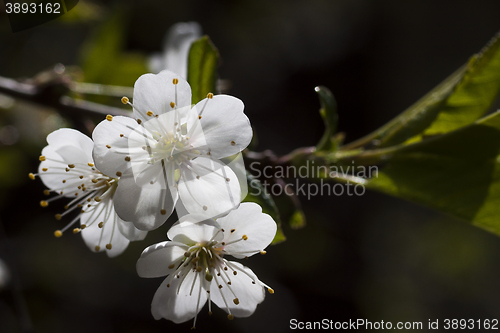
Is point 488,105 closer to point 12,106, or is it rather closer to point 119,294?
point 12,106

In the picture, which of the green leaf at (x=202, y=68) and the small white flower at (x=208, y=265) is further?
the green leaf at (x=202, y=68)

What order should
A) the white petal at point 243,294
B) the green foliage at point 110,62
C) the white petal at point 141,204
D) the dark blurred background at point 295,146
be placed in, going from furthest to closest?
the dark blurred background at point 295,146, the green foliage at point 110,62, the white petal at point 243,294, the white petal at point 141,204

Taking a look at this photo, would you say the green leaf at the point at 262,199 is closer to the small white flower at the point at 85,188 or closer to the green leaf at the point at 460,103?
the small white flower at the point at 85,188

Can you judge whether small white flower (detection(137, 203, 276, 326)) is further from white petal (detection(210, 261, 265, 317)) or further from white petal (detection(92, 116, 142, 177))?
white petal (detection(92, 116, 142, 177))

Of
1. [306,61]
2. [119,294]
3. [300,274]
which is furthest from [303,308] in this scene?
[306,61]

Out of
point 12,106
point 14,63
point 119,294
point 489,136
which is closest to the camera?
point 489,136

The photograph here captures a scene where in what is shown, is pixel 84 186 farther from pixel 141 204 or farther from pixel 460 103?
pixel 460 103

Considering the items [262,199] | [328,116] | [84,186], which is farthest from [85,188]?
[328,116]

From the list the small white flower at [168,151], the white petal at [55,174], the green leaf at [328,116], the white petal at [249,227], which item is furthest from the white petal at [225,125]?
the white petal at [55,174]
